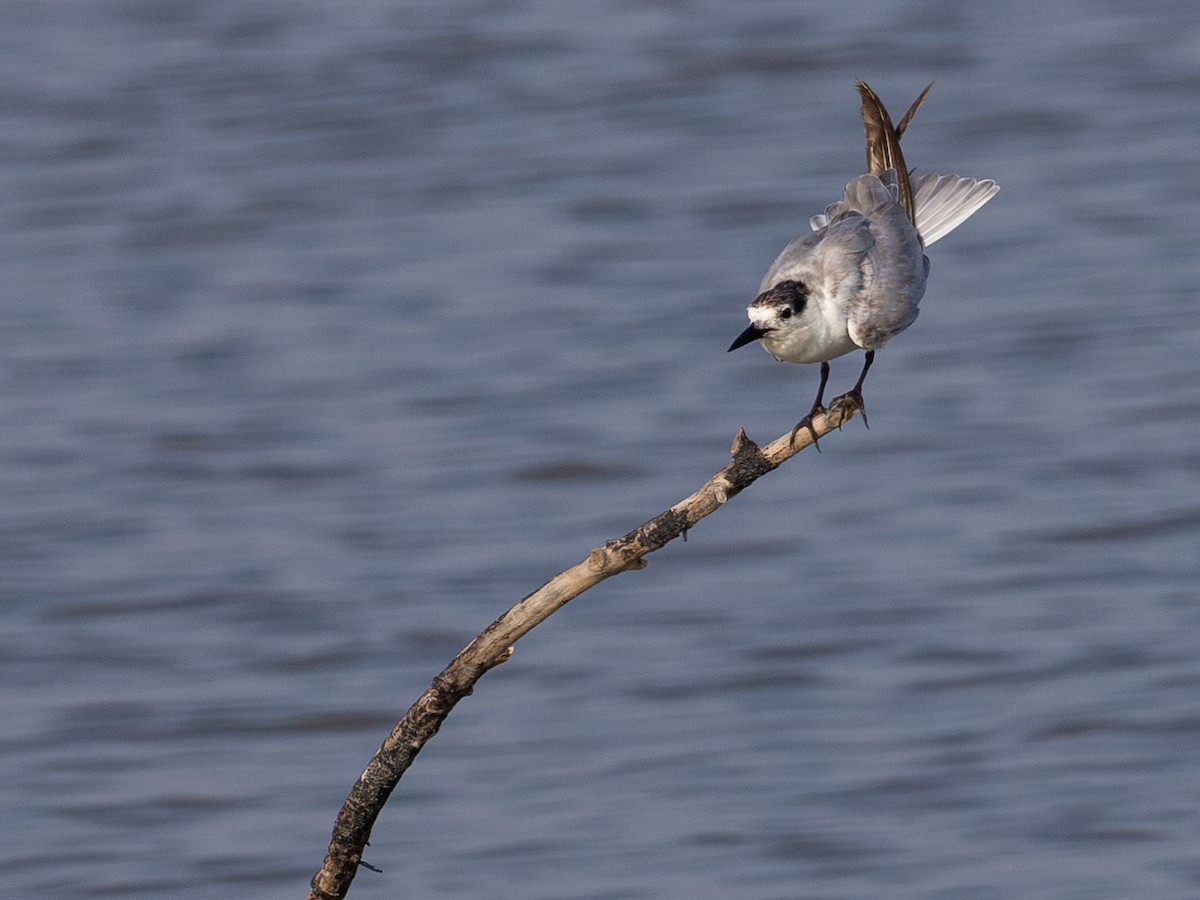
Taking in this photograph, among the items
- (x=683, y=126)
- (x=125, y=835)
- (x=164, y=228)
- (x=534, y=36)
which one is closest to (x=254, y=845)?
(x=125, y=835)

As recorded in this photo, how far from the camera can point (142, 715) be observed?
29.7 ft

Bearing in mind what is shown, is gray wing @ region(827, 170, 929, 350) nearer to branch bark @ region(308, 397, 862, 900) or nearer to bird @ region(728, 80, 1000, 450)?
bird @ region(728, 80, 1000, 450)

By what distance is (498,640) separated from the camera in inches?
179

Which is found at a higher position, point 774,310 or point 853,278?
point 853,278

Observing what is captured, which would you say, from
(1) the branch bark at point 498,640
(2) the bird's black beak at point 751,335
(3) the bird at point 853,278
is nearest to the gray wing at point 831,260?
(3) the bird at point 853,278

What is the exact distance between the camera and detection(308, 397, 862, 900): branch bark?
14.8ft

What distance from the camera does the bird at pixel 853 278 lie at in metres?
5.02

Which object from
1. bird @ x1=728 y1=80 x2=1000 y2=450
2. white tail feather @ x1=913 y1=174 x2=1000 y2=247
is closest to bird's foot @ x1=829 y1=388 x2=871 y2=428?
bird @ x1=728 y1=80 x2=1000 y2=450

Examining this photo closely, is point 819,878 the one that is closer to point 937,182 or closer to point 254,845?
point 254,845

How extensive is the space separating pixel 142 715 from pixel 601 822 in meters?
2.08

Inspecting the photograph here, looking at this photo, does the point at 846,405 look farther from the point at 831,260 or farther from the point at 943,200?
the point at 943,200

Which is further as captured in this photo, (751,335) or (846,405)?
(846,405)

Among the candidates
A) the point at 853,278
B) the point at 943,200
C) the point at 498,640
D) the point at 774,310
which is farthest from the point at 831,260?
the point at 498,640

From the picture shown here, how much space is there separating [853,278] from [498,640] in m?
1.17
